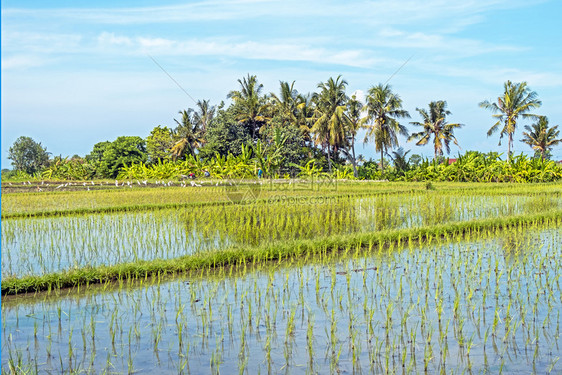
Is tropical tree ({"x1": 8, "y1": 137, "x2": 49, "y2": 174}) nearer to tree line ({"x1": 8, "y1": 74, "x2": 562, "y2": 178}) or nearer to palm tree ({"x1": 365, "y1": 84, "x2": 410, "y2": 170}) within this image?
tree line ({"x1": 8, "y1": 74, "x2": 562, "y2": 178})

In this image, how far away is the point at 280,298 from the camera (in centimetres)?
403

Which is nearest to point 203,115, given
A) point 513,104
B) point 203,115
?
point 203,115

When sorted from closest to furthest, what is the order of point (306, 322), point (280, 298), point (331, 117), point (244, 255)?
point (306, 322) → point (280, 298) → point (244, 255) → point (331, 117)

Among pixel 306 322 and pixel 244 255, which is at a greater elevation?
pixel 244 255

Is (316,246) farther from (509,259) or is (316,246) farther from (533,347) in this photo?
(533,347)

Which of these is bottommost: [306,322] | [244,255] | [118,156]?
[306,322]

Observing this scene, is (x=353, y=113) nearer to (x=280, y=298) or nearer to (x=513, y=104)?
(x=513, y=104)

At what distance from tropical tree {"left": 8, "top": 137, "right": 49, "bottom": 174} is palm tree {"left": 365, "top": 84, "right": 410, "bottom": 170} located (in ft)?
73.4

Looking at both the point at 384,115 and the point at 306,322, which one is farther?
the point at 384,115

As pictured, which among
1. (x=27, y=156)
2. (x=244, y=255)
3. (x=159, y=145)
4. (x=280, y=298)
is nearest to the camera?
(x=280, y=298)

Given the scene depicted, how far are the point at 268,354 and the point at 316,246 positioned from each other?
123 inches

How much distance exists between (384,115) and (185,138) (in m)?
10.9

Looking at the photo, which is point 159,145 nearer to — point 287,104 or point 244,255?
point 287,104

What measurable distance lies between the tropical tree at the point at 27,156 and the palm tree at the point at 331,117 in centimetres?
2013
